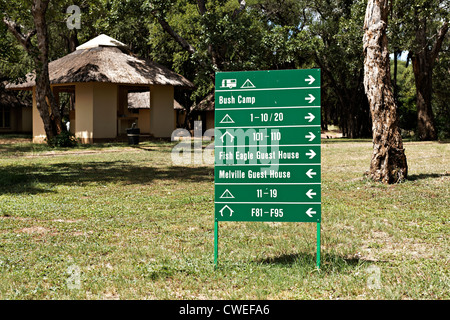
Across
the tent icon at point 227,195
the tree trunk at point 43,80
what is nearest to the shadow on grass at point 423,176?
the tent icon at point 227,195

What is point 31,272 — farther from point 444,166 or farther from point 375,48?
point 444,166

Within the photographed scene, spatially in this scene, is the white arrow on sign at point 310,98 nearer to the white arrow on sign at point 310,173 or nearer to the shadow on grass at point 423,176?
the white arrow on sign at point 310,173

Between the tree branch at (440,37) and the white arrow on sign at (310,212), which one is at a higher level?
the tree branch at (440,37)

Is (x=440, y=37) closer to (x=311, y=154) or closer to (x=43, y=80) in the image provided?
(x=43, y=80)

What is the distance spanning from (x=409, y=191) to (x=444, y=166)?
17.2 ft

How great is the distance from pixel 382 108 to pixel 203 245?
6679mm

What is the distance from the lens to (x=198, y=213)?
819 cm

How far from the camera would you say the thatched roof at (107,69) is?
26.5 meters

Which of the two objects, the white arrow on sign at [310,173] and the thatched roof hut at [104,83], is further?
the thatched roof hut at [104,83]

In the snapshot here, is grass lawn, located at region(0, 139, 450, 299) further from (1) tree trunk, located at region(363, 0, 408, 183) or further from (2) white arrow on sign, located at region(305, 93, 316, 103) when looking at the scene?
(2) white arrow on sign, located at region(305, 93, 316, 103)

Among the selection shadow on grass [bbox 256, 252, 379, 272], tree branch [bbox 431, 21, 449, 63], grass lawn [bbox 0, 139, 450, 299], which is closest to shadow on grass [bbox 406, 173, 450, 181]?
grass lawn [bbox 0, 139, 450, 299]

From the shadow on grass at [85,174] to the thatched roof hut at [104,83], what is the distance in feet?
38.0

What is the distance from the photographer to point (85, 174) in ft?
44.7

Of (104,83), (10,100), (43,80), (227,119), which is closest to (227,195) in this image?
(227,119)
